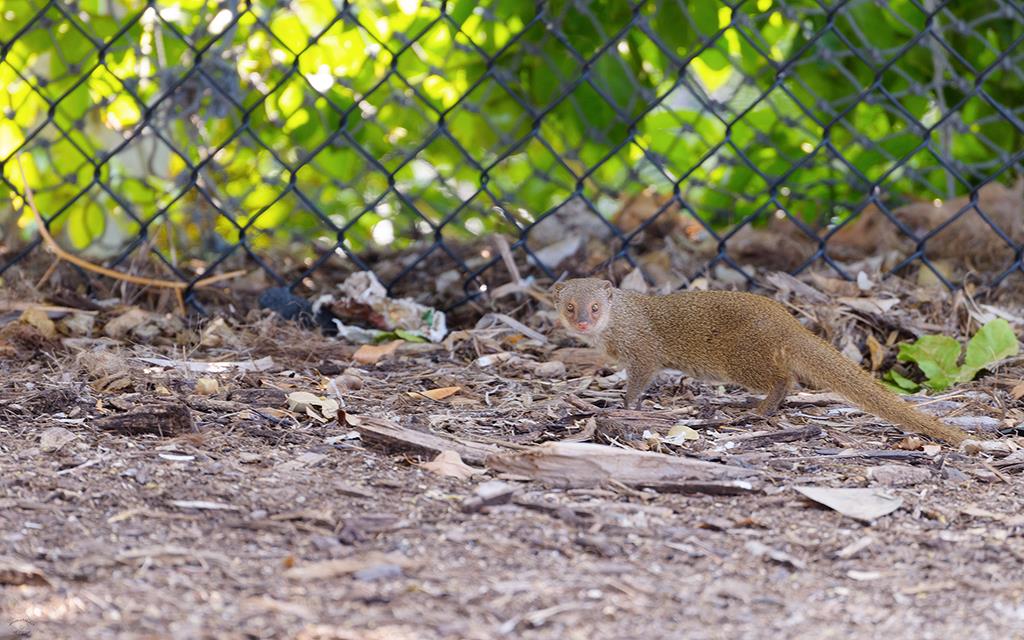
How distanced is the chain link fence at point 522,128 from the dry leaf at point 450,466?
1.95 meters

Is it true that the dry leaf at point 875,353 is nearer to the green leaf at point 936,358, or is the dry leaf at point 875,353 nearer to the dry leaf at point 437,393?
the green leaf at point 936,358

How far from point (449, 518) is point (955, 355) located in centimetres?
203

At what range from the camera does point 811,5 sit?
17.8ft

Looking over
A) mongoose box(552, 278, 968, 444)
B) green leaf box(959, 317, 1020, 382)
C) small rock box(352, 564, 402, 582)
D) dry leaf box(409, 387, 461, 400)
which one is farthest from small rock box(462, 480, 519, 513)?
green leaf box(959, 317, 1020, 382)

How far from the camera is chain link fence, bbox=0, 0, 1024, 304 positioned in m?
5.05

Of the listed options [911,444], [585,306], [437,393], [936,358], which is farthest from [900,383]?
[437,393]

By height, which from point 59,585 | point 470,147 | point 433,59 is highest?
point 433,59

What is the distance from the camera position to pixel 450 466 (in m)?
2.87

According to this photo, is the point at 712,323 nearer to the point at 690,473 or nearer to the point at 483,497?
the point at 690,473

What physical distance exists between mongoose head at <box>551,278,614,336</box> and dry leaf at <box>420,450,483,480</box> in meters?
1.15

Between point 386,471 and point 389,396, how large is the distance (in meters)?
0.76

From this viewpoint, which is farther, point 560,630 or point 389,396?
point 389,396

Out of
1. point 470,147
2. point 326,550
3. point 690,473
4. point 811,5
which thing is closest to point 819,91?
point 811,5

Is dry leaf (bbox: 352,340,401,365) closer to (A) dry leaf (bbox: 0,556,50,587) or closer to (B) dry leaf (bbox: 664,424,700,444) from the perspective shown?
(B) dry leaf (bbox: 664,424,700,444)
